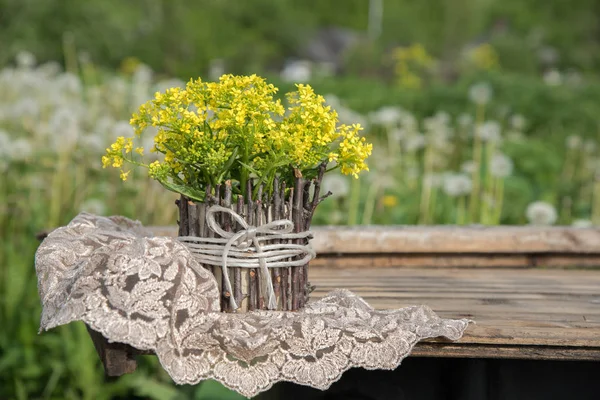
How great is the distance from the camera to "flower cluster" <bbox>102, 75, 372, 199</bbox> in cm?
192

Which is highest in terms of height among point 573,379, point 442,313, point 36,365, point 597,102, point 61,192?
point 597,102

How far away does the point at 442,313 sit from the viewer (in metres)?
2.19

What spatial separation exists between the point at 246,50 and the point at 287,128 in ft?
43.8

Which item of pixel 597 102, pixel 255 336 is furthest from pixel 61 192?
pixel 597 102

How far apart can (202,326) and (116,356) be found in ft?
0.69

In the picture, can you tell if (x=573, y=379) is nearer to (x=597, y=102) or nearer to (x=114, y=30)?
(x=597, y=102)

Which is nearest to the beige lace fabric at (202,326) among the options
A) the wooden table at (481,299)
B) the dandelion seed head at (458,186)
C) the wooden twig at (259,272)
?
the wooden twig at (259,272)

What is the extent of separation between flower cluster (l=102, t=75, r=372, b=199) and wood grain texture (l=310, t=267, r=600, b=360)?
1.57 feet

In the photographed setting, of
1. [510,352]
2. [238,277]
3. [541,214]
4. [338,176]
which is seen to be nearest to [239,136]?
[238,277]

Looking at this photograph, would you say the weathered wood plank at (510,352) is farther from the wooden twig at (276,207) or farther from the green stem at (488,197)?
the green stem at (488,197)

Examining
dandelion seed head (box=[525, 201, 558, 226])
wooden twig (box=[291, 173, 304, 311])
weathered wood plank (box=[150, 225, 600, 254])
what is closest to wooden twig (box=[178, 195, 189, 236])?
wooden twig (box=[291, 173, 304, 311])

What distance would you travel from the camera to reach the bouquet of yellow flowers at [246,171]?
1.93 m

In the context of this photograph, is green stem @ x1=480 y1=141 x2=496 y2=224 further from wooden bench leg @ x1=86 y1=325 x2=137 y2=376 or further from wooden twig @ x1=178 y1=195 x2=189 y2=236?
wooden bench leg @ x1=86 y1=325 x2=137 y2=376

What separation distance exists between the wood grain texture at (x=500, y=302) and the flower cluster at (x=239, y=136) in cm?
48
